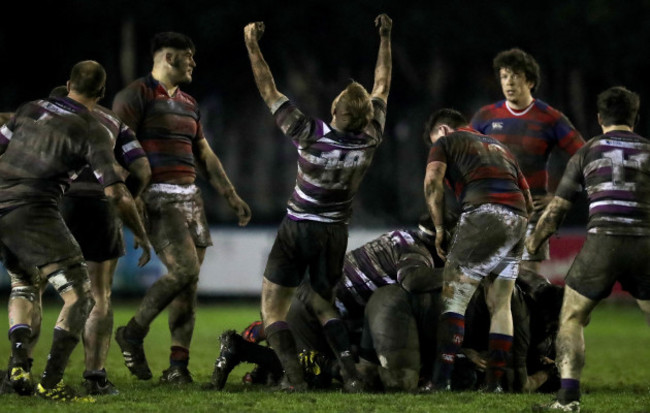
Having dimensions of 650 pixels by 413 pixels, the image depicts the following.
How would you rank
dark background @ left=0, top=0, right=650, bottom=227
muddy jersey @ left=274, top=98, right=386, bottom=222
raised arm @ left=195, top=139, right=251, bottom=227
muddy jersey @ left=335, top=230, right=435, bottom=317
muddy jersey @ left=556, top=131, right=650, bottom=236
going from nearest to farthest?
muddy jersey @ left=556, top=131, right=650, bottom=236
muddy jersey @ left=274, top=98, right=386, bottom=222
muddy jersey @ left=335, top=230, right=435, bottom=317
raised arm @ left=195, top=139, right=251, bottom=227
dark background @ left=0, top=0, right=650, bottom=227

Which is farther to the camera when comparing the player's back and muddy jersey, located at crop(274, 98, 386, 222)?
muddy jersey, located at crop(274, 98, 386, 222)

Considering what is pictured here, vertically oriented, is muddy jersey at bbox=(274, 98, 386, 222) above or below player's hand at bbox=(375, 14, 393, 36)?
below

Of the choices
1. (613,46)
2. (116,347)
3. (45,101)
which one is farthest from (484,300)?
(613,46)

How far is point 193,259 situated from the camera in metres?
10.2

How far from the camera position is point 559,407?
802 centimetres

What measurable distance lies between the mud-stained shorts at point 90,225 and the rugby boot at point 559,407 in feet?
12.2

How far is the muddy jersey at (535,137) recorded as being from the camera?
36.0 feet

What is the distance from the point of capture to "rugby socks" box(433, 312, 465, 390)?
9.15 meters

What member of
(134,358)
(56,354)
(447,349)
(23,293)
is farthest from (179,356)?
(447,349)

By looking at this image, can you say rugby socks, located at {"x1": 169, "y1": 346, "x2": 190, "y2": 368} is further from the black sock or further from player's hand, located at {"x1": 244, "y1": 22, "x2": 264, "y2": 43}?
player's hand, located at {"x1": 244, "y1": 22, "x2": 264, "y2": 43}

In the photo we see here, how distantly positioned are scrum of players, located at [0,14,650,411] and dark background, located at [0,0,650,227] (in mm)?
14893

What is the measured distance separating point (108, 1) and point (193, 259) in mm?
18697

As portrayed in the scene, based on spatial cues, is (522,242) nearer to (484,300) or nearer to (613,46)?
(484,300)

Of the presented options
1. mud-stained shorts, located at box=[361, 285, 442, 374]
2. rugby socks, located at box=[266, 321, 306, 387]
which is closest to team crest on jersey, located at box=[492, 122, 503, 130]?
mud-stained shorts, located at box=[361, 285, 442, 374]
